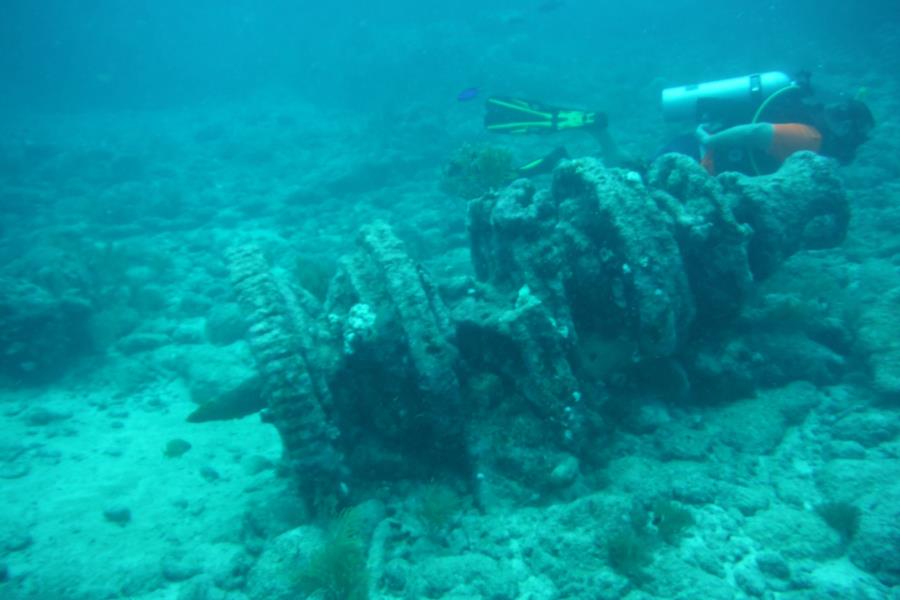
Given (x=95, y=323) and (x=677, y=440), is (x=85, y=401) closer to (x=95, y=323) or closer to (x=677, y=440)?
(x=95, y=323)

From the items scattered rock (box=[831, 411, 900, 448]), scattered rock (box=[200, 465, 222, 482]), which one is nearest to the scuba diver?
scattered rock (box=[831, 411, 900, 448])

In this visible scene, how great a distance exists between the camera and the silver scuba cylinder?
1035 cm

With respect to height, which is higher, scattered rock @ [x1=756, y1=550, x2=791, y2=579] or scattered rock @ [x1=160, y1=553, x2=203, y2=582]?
scattered rock @ [x1=160, y1=553, x2=203, y2=582]

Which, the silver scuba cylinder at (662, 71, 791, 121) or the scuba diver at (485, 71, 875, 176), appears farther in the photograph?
the silver scuba cylinder at (662, 71, 791, 121)

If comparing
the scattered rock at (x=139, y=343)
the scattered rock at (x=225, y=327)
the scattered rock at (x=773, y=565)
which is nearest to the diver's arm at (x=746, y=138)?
the scattered rock at (x=773, y=565)

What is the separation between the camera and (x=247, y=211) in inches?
675

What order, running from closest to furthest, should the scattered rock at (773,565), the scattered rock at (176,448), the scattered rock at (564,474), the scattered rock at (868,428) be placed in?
the scattered rock at (773,565), the scattered rock at (564,474), the scattered rock at (868,428), the scattered rock at (176,448)

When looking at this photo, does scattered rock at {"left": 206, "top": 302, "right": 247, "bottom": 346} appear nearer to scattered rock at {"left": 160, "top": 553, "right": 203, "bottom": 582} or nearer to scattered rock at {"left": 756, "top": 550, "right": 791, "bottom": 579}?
scattered rock at {"left": 160, "top": 553, "right": 203, "bottom": 582}

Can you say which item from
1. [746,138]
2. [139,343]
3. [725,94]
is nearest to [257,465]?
[139,343]

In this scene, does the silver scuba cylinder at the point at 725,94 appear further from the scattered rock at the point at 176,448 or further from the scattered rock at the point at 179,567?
the scattered rock at the point at 179,567

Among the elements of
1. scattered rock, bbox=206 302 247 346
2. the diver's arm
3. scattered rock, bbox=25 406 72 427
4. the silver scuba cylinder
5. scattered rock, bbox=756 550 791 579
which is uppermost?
the silver scuba cylinder

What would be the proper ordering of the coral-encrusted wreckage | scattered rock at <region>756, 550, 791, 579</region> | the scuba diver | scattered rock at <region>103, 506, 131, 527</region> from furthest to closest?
the scuba diver, scattered rock at <region>103, 506, 131, 527</region>, the coral-encrusted wreckage, scattered rock at <region>756, 550, 791, 579</region>

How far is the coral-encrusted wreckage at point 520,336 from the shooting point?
4.61 meters

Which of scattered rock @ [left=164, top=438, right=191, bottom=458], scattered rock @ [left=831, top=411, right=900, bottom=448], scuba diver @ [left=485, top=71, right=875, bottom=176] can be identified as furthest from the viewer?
scuba diver @ [left=485, top=71, right=875, bottom=176]
